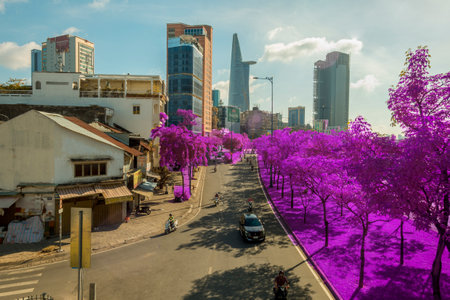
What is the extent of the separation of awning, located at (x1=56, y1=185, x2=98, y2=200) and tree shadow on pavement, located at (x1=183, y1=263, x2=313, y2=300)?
37.5 feet

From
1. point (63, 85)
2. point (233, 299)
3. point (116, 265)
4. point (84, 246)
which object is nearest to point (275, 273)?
point (233, 299)

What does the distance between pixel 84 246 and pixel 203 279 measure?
25.9 ft

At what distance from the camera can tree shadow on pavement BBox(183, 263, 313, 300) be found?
40.2 feet

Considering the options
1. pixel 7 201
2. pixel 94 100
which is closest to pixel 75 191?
pixel 7 201

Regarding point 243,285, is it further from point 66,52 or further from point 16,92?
point 66,52

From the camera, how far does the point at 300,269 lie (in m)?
15.0

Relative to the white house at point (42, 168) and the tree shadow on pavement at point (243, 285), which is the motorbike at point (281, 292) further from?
the white house at point (42, 168)

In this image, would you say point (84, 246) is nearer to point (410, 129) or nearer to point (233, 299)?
point (233, 299)

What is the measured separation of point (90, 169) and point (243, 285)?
48.8 ft

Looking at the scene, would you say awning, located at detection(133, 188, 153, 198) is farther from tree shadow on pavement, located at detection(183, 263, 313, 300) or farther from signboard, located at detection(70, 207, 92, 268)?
signboard, located at detection(70, 207, 92, 268)

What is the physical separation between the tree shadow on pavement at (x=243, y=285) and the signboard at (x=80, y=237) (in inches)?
245

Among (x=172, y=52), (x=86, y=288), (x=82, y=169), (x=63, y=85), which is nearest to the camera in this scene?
(x=86, y=288)

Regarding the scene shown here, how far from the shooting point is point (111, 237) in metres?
19.4

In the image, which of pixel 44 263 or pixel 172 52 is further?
pixel 172 52
